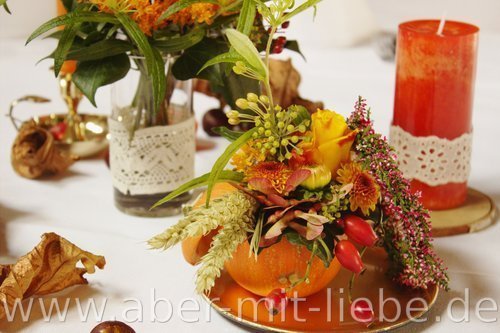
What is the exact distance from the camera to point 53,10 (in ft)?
5.12

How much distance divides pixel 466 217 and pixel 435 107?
0.42 feet

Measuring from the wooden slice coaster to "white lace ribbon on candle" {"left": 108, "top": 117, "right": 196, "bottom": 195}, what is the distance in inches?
11.3

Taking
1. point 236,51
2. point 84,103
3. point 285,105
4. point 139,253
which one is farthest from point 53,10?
point 236,51

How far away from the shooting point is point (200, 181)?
0.66m

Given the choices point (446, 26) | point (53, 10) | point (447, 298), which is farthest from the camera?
point (53, 10)

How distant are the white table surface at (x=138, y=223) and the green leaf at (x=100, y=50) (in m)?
0.19

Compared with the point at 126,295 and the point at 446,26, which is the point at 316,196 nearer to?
the point at 126,295

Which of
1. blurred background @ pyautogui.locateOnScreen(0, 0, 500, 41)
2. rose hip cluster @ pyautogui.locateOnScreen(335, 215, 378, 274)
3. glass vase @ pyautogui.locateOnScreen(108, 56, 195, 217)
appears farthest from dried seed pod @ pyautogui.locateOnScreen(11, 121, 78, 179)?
blurred background @ pyautogui.locateOnScreen(0, 0, 500, 41)

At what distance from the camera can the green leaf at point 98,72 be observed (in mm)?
799

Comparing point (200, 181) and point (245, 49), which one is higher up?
point (245, 49)

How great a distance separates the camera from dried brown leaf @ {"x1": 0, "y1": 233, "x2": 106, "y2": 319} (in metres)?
0.70

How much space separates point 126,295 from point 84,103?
2.04 feet

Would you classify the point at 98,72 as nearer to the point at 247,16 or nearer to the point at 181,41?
the point at 181,41

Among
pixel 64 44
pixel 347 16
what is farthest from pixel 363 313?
pixel 347 16
